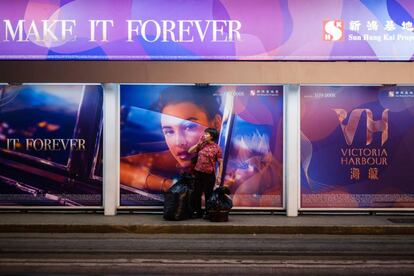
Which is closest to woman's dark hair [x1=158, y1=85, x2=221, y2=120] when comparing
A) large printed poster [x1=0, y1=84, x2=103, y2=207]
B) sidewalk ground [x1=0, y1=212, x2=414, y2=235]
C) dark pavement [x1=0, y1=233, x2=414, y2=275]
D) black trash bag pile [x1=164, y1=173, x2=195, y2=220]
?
large printed poster [x1=0, y1=84, x2=103, y2=207]

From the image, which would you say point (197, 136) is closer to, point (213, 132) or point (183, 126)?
point (183, 126)

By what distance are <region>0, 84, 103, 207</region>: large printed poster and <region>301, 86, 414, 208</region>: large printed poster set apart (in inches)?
170

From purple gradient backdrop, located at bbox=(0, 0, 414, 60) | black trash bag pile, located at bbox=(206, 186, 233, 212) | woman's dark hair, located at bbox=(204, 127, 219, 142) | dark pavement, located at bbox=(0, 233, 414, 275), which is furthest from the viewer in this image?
purple gradient backdrop, located at bbox=(0, 0, 414, 60)

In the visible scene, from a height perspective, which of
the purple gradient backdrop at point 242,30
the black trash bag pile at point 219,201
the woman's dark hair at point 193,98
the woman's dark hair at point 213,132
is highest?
the purple gradient backdrop at point 242,30

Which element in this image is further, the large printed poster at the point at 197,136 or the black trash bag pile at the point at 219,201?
the large printed poster at the point at 197,136

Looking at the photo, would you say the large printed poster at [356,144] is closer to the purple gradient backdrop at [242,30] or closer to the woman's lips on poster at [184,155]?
the purple gradient backdrop at [242,30]

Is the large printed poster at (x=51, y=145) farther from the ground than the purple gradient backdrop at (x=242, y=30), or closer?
closer

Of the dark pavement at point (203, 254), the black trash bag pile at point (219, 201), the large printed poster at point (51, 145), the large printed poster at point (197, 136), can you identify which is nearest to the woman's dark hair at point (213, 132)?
the large printed poster at point (197, 136)

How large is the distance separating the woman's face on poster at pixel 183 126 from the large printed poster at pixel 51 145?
1383mm

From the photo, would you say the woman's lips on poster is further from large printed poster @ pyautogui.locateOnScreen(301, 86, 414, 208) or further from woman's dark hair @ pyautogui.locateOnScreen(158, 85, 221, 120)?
large printed poster @ pyautogui.locateOnScreen(301, 86, 414, 208)

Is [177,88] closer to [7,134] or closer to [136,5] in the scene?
[136,5]

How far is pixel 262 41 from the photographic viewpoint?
13430 millimetres

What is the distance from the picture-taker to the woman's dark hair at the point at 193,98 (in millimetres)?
13578

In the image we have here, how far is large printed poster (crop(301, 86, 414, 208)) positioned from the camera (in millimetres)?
13570
